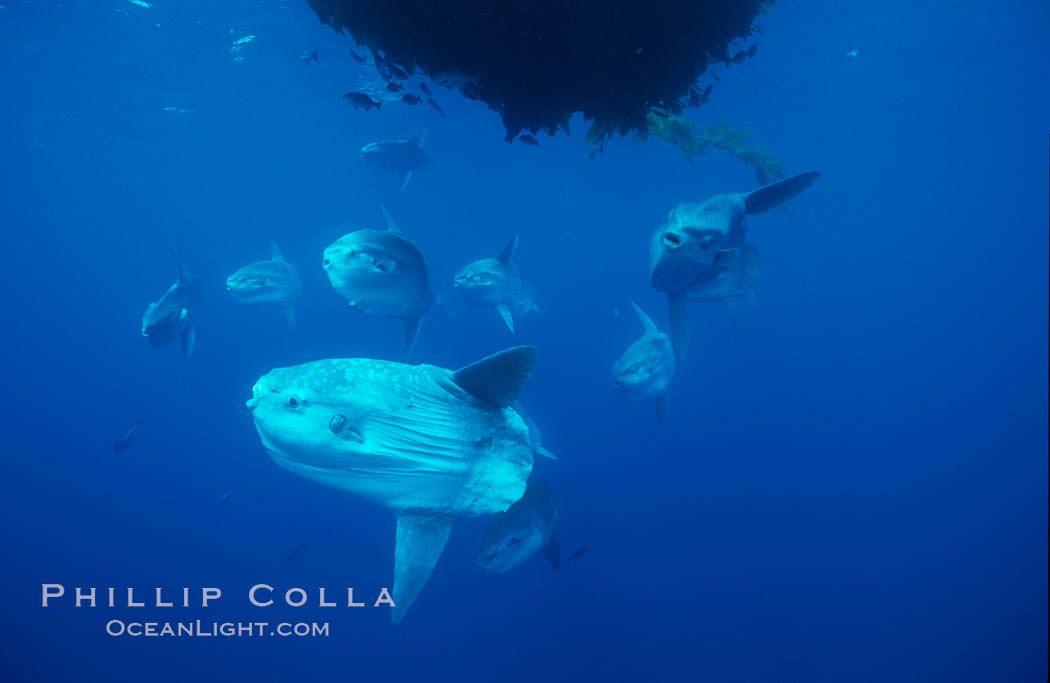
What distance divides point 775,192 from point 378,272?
3038mm

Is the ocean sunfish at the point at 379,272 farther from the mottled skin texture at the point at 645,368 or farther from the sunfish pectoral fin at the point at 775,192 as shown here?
the mottled skin texture at the point at 645,368

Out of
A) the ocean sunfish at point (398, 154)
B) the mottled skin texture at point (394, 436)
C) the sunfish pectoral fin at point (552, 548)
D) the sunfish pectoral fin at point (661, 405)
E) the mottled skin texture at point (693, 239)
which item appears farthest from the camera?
the ocean sunfish at point (398, 154)

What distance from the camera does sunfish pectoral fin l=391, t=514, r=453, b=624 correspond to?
112 inches

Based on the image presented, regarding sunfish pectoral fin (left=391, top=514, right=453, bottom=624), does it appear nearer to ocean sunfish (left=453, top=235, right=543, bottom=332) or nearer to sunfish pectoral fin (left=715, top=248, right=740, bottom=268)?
sunfish pectoral fin (left=715, top=248, right=740, bottom=268)

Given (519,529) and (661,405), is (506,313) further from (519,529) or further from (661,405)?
(519,529)

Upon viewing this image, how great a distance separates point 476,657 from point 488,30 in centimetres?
1294

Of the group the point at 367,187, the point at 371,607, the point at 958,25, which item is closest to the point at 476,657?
the point at 371,607

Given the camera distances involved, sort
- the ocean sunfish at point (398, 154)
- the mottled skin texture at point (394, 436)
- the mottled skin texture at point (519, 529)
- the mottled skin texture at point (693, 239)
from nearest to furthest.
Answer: the mottled skin texture at point (394, 436), the mottled skin texture at point (693, 239), the mottled skin texture at point (519, 529), the ocean sunfish at point (398, 154)

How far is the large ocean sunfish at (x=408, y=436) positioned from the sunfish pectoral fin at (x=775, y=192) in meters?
2.11

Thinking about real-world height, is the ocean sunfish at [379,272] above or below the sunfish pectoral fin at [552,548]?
above

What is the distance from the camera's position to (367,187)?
4338 centimetres

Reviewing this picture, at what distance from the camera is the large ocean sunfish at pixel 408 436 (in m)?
2.57

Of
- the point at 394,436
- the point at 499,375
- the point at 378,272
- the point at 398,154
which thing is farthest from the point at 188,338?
the point at 499,375

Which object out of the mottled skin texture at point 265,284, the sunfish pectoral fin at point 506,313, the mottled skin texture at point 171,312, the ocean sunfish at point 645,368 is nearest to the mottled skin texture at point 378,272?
the ocean sunfish at point 645,368
